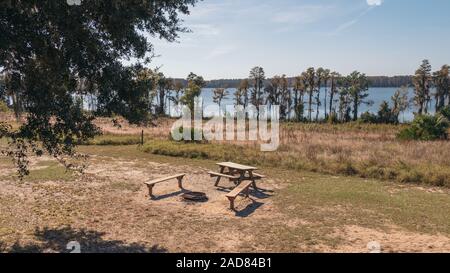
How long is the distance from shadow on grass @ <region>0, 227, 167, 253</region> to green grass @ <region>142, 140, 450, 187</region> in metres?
10.9

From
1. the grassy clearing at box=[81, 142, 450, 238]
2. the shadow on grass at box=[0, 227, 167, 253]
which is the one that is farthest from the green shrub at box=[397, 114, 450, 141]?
the shadow on grass at box=[0, 227, 167, 253]

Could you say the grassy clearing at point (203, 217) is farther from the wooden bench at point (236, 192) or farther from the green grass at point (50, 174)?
the wooden bench at point (236, 192)

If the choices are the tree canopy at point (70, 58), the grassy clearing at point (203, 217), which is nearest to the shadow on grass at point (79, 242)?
the grassy clearing at point (203, 217)

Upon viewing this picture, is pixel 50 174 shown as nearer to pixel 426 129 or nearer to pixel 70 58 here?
pixel 70 58

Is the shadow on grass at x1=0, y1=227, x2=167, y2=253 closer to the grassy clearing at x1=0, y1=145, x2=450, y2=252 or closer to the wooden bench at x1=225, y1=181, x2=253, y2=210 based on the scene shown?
the grassy clearing at x1=0, y1=145, x2=450, y2=252

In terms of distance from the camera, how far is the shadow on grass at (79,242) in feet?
27.7

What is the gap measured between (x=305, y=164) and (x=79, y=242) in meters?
11.7

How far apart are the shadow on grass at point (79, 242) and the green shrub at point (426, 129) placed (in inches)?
1053

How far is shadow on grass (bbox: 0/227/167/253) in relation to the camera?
333 inches

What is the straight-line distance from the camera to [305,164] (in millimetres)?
18281

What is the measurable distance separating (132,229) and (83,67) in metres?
4.44

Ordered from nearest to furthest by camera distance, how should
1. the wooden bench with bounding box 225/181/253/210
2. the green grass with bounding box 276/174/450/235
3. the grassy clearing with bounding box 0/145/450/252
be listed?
the grassy clearing with bounding box 0/145/450/252 → the green grass with bounding box 276/174/450/235 → the wooden bench with bounding box 225/181/253/210
